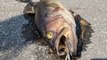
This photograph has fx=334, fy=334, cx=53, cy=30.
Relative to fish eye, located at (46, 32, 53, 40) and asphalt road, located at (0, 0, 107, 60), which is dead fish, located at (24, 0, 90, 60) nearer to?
fish eye, located at (46, 32, 53, 40)

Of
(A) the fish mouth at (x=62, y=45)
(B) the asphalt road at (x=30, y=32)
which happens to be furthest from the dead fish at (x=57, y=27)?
(B) the asphalt road at (x=30, y=32)

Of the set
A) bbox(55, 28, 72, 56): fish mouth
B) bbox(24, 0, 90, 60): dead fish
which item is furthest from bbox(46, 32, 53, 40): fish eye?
bbox(55, 28, 72, 56): fish mouth

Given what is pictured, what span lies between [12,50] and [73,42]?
1.03m

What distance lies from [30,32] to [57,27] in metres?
0.92

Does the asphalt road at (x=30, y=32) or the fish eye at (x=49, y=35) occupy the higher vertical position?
the fish eye at (x=49, y=35)

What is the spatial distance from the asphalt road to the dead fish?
0.80ft

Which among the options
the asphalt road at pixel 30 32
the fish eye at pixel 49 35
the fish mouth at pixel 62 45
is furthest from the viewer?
the asphalt road at pixel 30 32

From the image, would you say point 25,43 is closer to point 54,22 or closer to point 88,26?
point 54,22

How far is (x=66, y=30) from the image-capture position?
471cm

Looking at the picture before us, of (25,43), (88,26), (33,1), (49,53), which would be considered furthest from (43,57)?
(33,1)

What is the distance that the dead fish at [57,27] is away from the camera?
4.61 meters

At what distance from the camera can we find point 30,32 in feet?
18.4

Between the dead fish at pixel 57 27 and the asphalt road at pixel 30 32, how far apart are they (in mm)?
243

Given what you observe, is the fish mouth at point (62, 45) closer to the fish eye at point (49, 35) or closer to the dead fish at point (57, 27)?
the dead fish at point (57, 27)
